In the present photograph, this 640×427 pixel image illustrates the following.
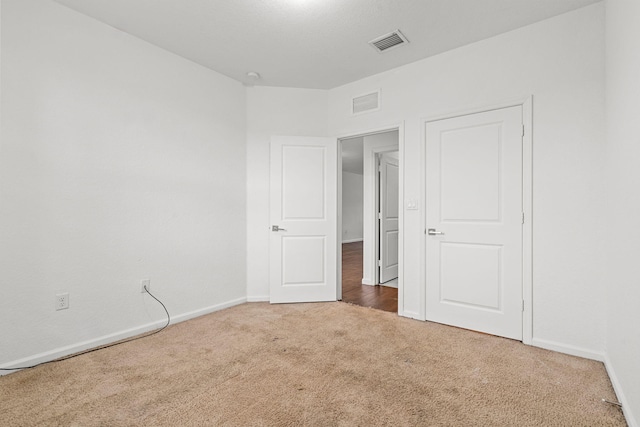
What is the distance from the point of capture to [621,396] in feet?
5.50

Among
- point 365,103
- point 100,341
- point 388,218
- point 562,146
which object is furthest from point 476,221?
point 100,341

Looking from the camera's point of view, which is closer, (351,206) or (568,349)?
(568,349)

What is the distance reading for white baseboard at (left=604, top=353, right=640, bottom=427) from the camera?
1.47 meters

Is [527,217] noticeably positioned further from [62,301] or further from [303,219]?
[62,301]

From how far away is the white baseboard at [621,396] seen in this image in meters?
1.47

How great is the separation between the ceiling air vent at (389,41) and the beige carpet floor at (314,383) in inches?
106

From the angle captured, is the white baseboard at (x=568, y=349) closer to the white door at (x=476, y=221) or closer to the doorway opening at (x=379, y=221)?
the white door at (x=476, y=221)

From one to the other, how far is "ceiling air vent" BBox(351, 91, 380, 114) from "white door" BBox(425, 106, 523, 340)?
73 cm

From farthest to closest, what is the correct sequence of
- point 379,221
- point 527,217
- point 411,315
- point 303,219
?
point 379,221, point 303,219, point 411,315, point 527,217

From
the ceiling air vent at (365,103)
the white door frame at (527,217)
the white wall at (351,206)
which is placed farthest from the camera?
the white wall at (351,206)

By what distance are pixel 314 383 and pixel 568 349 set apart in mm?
1995

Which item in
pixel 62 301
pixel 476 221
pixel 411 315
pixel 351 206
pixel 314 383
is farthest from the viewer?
pixel 351 206

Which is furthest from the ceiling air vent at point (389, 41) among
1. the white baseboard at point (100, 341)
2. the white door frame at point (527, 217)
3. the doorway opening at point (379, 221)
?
the white baseboard at point (100, 341)

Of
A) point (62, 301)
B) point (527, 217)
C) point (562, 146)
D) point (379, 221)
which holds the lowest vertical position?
point (62, 301)
